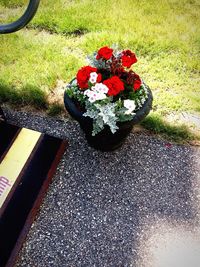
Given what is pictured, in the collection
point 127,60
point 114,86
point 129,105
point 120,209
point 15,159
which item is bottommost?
point 120,209

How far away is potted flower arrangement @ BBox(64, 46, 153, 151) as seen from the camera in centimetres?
254

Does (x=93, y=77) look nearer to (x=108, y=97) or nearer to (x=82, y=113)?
(x=108, y=97)

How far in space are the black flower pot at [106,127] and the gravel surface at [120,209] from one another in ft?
0.46

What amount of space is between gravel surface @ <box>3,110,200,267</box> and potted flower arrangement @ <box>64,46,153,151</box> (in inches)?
12.4

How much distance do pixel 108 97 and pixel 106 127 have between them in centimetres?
25

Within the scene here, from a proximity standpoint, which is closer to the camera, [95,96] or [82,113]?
[95,96]

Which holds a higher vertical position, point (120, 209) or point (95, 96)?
point (95, 96)

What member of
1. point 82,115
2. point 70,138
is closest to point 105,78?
point 82,115

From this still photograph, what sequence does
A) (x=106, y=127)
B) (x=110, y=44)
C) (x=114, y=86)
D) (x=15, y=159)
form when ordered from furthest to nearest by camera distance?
(x=110, y=44), (x=15, y=159), (x=106, y=127), (x=114, y=86)

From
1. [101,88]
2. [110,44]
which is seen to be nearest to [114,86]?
[101,88]

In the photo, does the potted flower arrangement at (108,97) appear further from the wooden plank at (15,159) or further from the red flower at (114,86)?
the wooden plank at (15,159)

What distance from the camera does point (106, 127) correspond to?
8.78 feet

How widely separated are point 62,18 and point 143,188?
286 centimetres

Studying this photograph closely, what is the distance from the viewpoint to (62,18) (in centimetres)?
457
